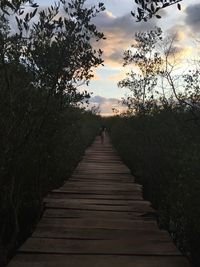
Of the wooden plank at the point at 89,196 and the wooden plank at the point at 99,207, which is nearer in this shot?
the wooden plank at the point at 99,207

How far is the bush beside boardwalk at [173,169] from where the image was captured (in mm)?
6121

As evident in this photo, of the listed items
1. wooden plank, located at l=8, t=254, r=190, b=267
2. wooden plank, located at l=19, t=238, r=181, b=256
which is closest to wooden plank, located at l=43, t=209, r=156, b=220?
wooden plank, located at l=19, t=238, r=181, b=256

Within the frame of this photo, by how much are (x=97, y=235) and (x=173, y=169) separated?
8.59 ft

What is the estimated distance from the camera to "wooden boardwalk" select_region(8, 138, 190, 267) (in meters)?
5.51

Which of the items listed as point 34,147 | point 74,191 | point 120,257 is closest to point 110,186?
point 74,191

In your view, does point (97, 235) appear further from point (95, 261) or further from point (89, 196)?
point (89, 196)

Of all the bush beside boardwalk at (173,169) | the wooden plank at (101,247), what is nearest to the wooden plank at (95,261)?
the wooden plank at (101,247)

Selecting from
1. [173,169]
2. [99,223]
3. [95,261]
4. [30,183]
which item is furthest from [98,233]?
[173,169]

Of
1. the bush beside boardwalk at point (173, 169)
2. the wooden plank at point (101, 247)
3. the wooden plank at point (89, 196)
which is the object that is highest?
the bush beside boardwalk at point (173, 169)

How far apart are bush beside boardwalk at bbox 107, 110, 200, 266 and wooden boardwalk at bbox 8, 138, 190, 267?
0.36m

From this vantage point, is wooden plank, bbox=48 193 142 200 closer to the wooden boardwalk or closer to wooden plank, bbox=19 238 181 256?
the wooden boardwalk

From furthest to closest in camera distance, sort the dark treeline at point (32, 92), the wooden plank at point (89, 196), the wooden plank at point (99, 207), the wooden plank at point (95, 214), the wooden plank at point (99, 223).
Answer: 1. the wooden plank at point (89, 196)
2. the wooden plank at point (99, 207)
3. the wooden plank at point (95, 214)
4. the wooden plank at point (99, 223)
5. the dark treeline at point (32, 92)

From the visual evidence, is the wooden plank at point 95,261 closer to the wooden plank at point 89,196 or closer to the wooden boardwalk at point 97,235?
the wooden boardwalk at point 97,235

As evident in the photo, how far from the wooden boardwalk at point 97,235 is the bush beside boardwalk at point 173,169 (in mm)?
360
